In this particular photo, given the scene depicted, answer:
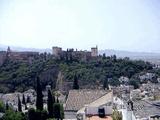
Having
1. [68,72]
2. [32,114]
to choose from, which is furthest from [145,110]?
[68,72]

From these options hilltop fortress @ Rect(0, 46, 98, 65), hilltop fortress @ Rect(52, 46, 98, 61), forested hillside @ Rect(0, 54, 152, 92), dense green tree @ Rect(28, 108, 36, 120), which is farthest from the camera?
hilltop fortress @ Rect(0, 46, 98, 65)

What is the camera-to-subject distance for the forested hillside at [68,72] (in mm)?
70250

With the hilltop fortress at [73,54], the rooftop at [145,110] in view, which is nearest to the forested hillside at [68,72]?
the hilltop fortress at [73,54]

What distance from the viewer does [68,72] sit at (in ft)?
236

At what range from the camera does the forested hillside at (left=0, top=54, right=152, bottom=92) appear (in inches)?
2766

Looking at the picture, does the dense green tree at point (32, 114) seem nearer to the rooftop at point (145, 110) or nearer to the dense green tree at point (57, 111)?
the dense green tree at point (57, 111)

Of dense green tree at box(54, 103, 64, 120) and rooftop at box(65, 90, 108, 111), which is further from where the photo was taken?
dense green tree at box(54, 103, 64, 120)

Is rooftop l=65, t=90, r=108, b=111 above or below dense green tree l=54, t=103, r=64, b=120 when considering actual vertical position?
above

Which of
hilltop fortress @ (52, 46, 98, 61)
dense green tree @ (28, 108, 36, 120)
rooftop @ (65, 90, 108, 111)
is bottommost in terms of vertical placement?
dense green tree @ (28, 108, 36, 120)

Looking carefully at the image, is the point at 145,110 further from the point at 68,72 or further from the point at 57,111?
the point at 68,72

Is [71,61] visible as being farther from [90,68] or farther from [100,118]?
[100,118]

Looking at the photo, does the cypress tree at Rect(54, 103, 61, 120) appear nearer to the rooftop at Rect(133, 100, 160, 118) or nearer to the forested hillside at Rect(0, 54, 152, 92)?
the rooftop at Rect(133, 100, 160, 118)

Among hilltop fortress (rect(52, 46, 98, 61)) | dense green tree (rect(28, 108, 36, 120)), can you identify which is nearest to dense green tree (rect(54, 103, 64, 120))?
dense green tree (rect(28, 108, 36, 120))

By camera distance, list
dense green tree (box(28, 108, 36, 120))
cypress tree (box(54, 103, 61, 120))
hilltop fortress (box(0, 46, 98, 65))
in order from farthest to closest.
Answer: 1. hilltop fortress (box(0, 46, 98, 65))
2. dense green tree (box(28, 108, 36, 120))
3. cypress tree (box(54, 103, 61, 120))
